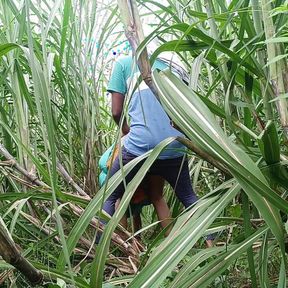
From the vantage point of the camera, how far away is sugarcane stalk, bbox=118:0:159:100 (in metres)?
0.64

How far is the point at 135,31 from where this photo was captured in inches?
26.1

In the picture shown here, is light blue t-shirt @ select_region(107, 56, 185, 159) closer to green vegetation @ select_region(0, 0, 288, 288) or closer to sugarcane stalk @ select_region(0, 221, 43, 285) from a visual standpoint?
green vegetation @ select_region(0, 0, 288, 288)

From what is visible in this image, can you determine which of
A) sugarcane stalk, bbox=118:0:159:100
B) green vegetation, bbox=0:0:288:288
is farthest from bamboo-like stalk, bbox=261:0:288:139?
Answer: sugarcane stalk, bbox=118:0:159:100

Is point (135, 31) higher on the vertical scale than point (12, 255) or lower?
higher

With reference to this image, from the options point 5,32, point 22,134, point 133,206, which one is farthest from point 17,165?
point 133,206

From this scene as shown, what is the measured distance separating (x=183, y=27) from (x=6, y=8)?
0.55 meters

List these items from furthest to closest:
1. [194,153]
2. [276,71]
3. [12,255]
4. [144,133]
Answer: [144,133]
[194,153]
[276,71]
[12,255]

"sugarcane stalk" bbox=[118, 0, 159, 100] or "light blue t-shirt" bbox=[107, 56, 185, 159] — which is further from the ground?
"sugarcane stalk" bbox=[118, 0, 159, 100]

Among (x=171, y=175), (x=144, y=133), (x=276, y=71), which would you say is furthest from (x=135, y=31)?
(x=171, y=175)

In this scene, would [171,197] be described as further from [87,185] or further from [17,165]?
[17,165]

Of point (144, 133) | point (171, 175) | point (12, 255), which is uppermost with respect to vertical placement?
point (12, 255)

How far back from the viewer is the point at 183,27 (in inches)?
29.2

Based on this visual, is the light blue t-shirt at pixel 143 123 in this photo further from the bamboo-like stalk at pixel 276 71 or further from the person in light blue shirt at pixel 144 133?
the bamboo-like stalk at pixel 276 71

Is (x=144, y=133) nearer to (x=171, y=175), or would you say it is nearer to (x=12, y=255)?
(x=171, y=175)
